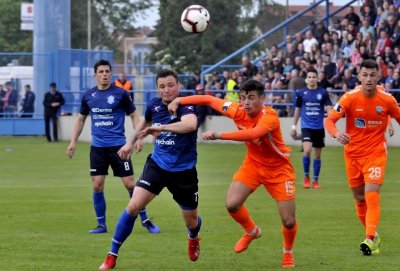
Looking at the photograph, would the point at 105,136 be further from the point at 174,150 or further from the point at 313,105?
the point at 313,105

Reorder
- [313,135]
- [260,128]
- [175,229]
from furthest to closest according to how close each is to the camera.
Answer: [313,135]
[175,229]
[260,128]

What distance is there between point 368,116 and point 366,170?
0.63 metres

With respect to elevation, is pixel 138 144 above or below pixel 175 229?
above

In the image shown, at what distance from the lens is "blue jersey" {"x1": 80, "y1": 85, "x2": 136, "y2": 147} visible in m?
14.0

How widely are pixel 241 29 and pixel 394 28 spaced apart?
1890 inches

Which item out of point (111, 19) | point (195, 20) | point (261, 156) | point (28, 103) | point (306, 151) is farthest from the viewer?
point (111, 19)

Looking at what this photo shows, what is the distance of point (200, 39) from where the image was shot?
72250 mm

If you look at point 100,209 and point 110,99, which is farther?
point 110,99

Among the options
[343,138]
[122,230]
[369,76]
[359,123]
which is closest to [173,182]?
[122,230]

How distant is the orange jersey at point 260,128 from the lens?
10750 millimetres

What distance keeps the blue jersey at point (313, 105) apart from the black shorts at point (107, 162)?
7.74 meters

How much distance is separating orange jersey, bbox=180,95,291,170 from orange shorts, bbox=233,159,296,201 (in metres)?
0.05

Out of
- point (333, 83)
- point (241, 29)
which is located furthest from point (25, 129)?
point (241, 29)

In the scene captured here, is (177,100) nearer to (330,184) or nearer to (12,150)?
(330,184)
